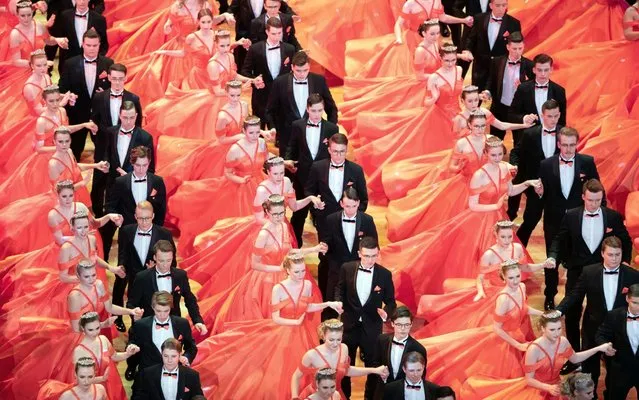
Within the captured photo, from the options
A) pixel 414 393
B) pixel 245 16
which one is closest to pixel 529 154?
pixel 414 393

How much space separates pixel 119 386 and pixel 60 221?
4.37ft

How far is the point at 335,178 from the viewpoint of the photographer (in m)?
12.4

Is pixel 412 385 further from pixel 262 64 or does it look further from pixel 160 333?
pixel 262 64

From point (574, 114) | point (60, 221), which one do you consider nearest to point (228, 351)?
point (60, 221)

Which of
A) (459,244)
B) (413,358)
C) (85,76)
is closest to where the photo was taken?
(413,358)

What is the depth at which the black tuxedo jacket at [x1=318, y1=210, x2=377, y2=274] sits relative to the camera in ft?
39.1

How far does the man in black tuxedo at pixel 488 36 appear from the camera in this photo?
1455 centimetres

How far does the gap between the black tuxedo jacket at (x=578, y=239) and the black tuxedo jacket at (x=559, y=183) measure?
1.69 ft

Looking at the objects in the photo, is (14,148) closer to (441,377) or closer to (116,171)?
(116,171)

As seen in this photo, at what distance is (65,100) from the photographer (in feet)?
44.1

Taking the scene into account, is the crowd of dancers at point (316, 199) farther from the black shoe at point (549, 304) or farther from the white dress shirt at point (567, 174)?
the black shoe at point (549, 304)

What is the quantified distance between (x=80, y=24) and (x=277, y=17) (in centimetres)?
171

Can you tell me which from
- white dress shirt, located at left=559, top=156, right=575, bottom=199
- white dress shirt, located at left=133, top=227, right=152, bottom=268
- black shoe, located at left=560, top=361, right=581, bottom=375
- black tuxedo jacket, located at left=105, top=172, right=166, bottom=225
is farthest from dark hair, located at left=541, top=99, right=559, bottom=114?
white dress shirt, located at left=133, top=227, right=152, bottom=268

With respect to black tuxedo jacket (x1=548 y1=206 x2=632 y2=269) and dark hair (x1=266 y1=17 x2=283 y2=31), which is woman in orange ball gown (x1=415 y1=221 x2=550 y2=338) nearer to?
black tuxedo jacket (x1=548 y1=206 x2=632 y2=269)
